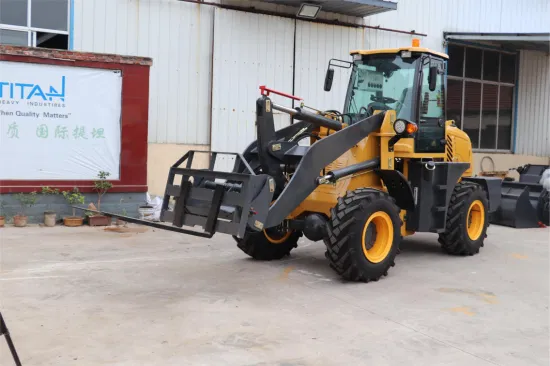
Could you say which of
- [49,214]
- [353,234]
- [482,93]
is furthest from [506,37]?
[49,214]

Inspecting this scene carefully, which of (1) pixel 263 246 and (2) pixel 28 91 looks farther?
(2) pixel 28 91

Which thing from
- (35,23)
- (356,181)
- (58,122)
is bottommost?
(356,181)

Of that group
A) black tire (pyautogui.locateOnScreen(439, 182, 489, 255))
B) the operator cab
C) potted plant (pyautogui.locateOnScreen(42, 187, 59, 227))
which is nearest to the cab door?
the operator cab

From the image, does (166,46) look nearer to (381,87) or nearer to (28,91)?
(28,91)

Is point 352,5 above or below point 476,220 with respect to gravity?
above

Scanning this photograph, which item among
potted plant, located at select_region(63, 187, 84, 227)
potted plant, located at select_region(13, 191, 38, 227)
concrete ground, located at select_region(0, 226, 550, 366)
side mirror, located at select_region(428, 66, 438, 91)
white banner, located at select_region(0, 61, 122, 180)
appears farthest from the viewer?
potted plant, located at select_region(63, 187, 84, 227)

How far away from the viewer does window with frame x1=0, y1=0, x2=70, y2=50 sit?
1143cm

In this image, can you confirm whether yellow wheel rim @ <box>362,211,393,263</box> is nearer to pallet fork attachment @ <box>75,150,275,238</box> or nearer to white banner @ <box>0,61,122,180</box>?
pallet fork attachment @ <box>75,150,275,238</box>

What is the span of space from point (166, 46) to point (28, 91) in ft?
10.2

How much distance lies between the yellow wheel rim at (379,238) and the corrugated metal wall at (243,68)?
6404 millimetres

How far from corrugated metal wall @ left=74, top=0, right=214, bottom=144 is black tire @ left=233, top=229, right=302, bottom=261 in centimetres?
524

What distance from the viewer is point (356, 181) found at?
25.4 ft

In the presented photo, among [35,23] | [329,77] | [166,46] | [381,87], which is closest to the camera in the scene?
[381,87]

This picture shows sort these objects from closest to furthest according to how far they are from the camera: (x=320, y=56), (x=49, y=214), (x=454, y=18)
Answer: (x=49, y=214) < (x=320, y=56) < (x=454, y=18)
